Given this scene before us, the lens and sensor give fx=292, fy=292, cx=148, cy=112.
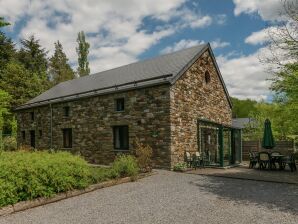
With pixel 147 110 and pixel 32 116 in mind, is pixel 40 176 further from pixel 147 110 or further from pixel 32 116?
pixel 32 116

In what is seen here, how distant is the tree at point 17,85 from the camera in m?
37.9

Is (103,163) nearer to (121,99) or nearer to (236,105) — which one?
(121,99)

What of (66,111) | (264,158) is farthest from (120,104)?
(264,158)

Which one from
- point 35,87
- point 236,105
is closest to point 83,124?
point 35,87

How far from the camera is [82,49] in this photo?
51438 millimetres

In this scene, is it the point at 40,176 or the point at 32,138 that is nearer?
the point at 40,176

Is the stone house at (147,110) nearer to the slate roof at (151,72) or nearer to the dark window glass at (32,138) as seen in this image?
the slate roof at (151,72)

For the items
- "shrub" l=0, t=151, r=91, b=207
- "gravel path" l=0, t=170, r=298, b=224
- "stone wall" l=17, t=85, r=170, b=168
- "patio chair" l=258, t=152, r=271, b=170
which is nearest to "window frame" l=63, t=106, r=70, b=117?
"stone wall" l=17, t=85, r=170, b=168

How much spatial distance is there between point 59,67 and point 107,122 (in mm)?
37527

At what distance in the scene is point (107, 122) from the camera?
1825 cm

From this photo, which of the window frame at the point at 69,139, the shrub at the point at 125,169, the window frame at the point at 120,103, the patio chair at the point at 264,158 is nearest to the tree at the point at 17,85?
the window frame at the point at 69,139

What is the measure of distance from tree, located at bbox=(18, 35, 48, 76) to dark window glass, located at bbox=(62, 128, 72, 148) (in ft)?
94.9

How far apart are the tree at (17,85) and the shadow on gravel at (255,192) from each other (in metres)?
33.0

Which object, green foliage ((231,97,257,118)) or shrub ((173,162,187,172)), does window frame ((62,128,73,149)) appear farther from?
green foliage ((231,97,257,118))
